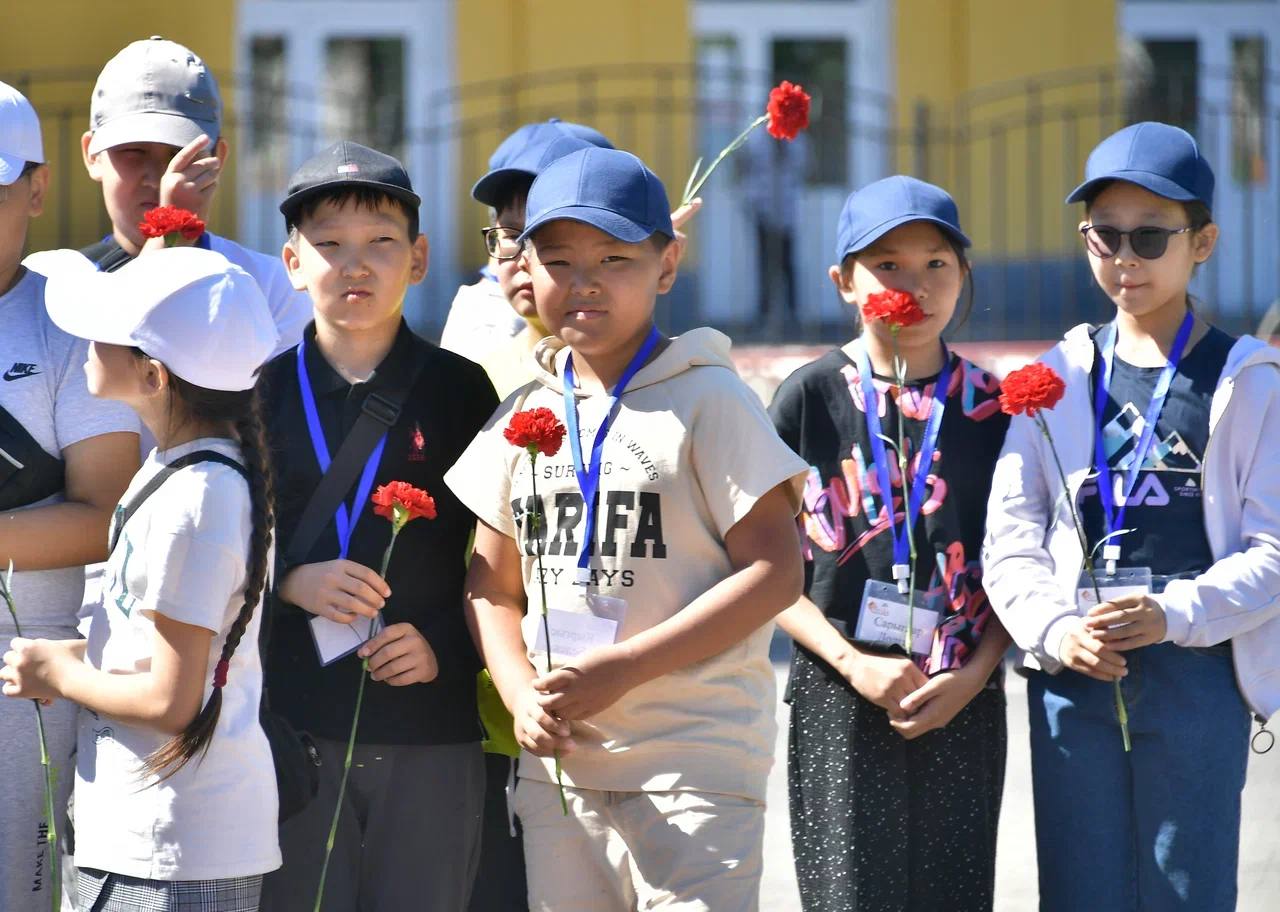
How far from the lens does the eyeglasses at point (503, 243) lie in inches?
149

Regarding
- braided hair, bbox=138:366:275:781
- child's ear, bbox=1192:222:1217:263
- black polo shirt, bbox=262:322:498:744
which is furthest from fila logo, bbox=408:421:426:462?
child's ear, bbox=1192:222:1217:263

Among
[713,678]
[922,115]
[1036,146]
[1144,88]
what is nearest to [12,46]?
[922,115]

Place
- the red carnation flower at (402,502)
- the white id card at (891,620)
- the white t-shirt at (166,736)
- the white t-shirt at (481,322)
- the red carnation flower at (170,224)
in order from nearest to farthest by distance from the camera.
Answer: the white t-shirt at (166,736) < the red carnation flower at (402,502) < the red carnation flower at (170,224) < the white id card at (891,620) < the white t-shirt at (481,322)

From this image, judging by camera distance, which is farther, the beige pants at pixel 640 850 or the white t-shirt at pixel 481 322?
the white t-shirt at pixel 481 322

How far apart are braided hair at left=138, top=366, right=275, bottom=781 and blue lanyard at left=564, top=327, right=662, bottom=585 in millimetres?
583

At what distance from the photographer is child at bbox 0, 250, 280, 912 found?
2793 millimetres

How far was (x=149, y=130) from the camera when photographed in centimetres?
383

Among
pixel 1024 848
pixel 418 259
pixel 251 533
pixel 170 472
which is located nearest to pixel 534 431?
pixel 251 533

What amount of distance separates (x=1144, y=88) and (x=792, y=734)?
1052cm

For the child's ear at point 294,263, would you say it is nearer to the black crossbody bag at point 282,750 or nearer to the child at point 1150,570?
the black crossbody bag at point 282,750

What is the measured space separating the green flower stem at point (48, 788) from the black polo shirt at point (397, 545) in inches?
16.7

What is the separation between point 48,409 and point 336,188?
2.33 feet

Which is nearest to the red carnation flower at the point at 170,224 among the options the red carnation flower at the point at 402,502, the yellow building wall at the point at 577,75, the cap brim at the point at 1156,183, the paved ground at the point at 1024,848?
the red carnation flower at the point at 402,502

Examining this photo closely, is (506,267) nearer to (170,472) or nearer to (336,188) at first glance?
(336,188)
